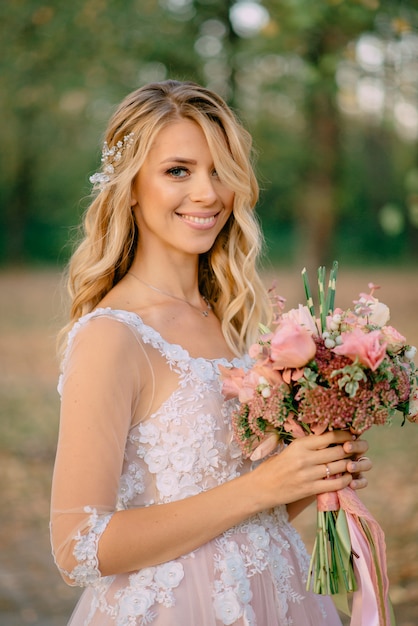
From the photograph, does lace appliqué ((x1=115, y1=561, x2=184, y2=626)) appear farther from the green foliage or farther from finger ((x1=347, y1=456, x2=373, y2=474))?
the green foliage

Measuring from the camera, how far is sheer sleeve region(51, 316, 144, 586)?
2.44 metres

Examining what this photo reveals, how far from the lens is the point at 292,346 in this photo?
2.39m

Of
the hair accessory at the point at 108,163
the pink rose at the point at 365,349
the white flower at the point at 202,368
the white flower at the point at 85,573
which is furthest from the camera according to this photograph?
the hair accessory at the point at 108,163

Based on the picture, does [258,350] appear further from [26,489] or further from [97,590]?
[26,489]

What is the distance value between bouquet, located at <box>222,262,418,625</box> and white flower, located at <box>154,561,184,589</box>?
39 cm

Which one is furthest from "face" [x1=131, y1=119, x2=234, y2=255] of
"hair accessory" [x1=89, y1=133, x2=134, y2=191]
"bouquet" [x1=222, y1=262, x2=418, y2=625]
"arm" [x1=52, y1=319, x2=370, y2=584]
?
"arm" [x1=52, y1=319, x2=370, y2=584]

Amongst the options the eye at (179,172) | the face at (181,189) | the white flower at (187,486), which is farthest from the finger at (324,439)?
the eye at (179,172)

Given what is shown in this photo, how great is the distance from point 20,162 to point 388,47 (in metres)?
22.1

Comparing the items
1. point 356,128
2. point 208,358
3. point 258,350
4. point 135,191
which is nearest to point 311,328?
point 258,350

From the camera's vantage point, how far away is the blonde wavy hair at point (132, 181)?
3016 mm

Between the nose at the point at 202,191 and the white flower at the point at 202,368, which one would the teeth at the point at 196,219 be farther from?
the white flower at the point at 202,368

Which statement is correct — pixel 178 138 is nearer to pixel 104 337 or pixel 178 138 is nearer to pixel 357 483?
pixel 104 337

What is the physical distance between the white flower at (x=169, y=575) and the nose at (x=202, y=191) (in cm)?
120

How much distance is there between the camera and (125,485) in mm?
2682
